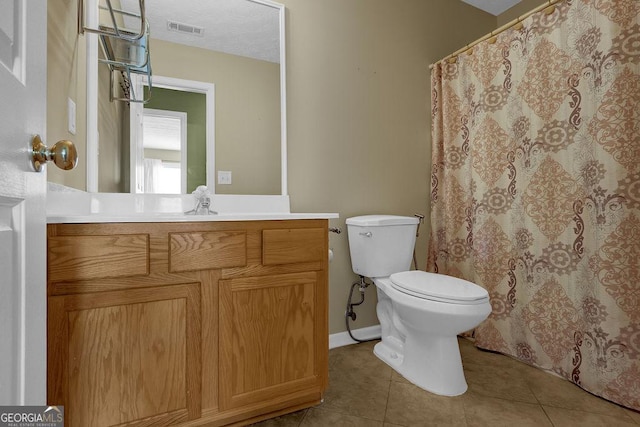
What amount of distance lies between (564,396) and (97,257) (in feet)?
6.49

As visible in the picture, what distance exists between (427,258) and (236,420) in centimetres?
161

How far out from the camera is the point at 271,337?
126 centimetres

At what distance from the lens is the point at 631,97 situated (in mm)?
1421

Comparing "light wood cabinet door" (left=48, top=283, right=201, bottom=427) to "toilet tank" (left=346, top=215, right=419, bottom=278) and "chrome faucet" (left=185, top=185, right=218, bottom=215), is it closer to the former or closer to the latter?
"chrome faucet" (left=185, top=185, right=218, bottom=215)

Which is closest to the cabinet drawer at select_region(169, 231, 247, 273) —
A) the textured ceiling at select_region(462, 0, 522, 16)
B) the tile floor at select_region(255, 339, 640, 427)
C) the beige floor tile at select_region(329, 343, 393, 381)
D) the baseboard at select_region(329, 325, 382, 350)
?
the tile floor at select_region(255, 339, 640, 427)

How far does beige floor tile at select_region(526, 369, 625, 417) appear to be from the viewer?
55.8 inches

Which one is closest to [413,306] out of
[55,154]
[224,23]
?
[55,154]

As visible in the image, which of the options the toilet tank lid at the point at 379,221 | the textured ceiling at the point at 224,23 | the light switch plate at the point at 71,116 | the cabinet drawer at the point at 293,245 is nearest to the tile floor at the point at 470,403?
the cabinet drawer at the point at 293,245

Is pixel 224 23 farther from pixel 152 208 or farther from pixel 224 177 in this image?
pixel 152 208

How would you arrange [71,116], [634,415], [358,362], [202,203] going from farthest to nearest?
[358,362], [202,203], [634,415], [71,116]

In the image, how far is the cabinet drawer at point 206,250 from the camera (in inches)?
43.4

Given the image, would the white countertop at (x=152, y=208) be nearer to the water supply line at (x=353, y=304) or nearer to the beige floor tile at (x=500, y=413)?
the water supply line at (x=353, y=304)

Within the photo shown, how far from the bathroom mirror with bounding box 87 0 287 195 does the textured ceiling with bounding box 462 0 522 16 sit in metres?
1.65

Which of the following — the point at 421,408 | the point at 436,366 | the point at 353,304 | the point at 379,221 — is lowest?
the point at 421,408
